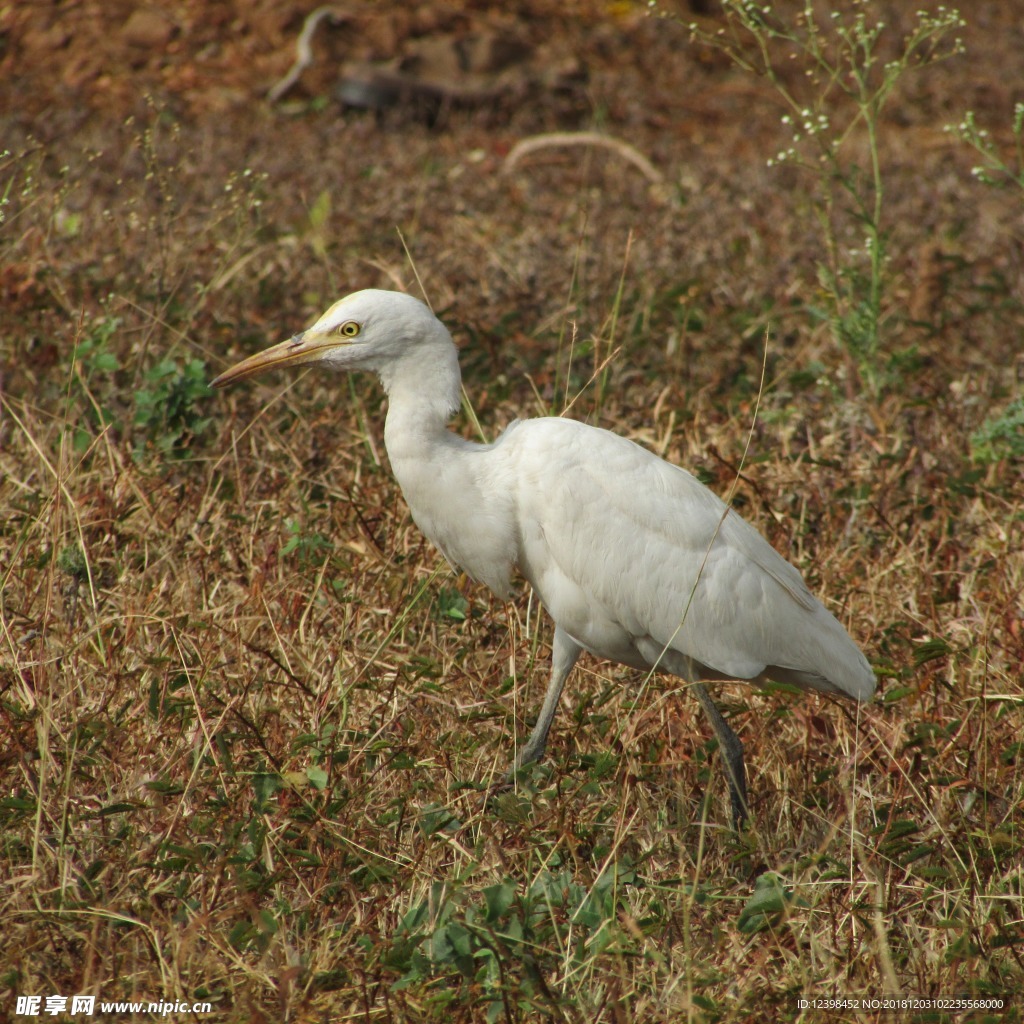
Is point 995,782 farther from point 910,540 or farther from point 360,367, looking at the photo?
point 360,367

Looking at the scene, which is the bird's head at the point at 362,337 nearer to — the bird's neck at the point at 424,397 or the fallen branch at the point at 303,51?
the bird's neck at the point at 424,397

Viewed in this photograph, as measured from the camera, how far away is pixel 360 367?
3342mm

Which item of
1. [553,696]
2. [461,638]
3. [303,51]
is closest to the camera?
[553,696]

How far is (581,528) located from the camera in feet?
10.8

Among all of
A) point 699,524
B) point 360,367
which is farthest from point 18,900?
point 699,524

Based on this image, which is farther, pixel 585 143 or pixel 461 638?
pixel 585 143

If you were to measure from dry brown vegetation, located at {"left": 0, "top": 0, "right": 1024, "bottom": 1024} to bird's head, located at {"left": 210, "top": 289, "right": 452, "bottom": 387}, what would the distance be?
0.53m

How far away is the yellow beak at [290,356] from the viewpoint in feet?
10.9

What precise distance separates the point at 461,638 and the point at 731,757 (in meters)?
1.03

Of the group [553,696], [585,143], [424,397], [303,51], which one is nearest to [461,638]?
[553,696]

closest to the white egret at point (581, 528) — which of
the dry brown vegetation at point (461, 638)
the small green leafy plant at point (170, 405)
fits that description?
the dry brown vegetation at point (461, 638)

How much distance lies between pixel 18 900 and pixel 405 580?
180cm

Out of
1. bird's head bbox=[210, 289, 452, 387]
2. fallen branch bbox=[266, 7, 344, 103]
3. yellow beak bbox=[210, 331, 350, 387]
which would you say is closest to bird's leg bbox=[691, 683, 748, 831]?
bird's head bbox=[210, 289, 452, 387]

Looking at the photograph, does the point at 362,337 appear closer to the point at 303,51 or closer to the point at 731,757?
the point at 731,757
